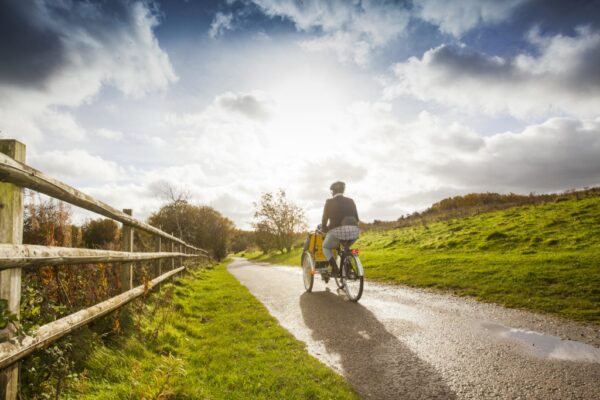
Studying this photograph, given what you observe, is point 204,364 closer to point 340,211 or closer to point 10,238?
point 10,238

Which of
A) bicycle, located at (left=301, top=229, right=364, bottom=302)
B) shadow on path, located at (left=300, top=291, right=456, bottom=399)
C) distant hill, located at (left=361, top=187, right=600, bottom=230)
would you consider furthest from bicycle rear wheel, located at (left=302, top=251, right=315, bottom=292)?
distant hill, located at (left=361, top=187, right=600, bottom=230)

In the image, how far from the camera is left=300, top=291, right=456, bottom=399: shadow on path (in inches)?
116

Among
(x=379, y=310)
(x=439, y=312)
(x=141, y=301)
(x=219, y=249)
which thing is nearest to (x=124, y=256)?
(x=141, y=301)

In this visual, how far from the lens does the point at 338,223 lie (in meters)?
7.31

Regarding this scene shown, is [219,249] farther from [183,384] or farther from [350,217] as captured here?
[183,384]

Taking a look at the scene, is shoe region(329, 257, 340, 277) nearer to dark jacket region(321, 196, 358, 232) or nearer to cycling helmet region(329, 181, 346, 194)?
dark jacket region(321, 196, 358, 232)

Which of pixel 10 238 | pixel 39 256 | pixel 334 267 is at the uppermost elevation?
pixel 10 238

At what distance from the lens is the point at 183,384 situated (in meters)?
2.99

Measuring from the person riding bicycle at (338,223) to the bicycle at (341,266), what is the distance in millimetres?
167

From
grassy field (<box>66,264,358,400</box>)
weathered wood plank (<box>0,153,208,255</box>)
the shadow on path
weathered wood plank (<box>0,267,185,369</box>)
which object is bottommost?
the shadow on path

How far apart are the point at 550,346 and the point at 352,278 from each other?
3454mm

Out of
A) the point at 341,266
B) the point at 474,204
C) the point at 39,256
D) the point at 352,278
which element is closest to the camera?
the point at 39,256

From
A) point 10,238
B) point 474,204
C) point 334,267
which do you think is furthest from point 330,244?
point 474,204

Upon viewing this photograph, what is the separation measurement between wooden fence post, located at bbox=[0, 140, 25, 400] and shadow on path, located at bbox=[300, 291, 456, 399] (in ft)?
8.52
